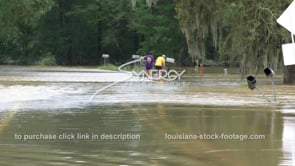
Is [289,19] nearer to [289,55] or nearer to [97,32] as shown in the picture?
[289,55]

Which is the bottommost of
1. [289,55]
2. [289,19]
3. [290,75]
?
[290,75]

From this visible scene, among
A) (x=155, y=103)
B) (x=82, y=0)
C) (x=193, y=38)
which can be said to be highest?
(x=82, y=0)

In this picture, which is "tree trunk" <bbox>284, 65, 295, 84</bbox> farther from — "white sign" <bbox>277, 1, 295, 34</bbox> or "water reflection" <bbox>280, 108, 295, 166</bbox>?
"white sign" <bbox>277, 1, 295, 34</bbox>

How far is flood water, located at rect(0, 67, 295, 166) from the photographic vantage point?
8.45 metres

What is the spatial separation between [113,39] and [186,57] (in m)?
10.6

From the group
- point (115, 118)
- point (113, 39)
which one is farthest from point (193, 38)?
point (113, 39)

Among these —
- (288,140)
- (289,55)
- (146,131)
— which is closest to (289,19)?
(289,55)

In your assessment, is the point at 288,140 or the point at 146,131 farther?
the point at 146,131

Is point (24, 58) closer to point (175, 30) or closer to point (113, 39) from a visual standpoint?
point (113, 39)

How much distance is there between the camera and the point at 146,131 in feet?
36.7

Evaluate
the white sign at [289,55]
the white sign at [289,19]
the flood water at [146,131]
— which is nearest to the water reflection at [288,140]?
the flood water at [146,131]

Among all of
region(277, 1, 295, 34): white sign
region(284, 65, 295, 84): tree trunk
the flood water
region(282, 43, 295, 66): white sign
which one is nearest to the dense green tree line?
region(284, 65, 295, 84): tree trunk

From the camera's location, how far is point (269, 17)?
26781 millimetres

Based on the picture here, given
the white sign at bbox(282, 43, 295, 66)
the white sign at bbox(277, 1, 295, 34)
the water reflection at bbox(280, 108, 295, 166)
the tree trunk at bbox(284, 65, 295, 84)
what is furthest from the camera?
the tree trunk at bbox(284, 65, 295, 84)
